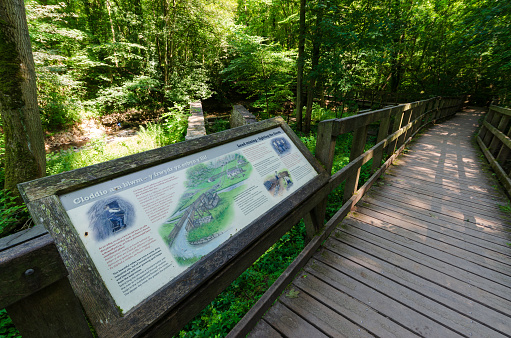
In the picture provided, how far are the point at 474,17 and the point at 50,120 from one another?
17042 millimetres

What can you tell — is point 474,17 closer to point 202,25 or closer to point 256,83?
point 256,83

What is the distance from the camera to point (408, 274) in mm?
2307

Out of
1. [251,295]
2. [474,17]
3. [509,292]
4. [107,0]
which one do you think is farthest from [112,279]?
[107,0]

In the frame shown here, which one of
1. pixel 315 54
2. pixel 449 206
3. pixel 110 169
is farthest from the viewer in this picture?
pixel 315 54

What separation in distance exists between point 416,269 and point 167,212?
8.73 feet

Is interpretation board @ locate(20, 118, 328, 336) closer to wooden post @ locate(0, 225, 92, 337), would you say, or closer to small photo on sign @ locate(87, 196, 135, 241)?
small photo on sign @ locate(87, 196, 135, 241)

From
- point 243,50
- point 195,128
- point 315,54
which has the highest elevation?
point 243,50

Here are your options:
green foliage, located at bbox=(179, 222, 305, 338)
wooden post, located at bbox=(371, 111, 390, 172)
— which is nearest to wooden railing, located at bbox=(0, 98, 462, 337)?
green foliage, located at bbox=(179, 222, 305, 338)

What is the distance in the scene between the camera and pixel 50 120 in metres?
10.0

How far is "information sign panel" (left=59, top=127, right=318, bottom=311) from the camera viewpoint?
1003 millimetres

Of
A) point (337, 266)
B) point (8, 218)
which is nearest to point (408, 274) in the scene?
point (337, 266)

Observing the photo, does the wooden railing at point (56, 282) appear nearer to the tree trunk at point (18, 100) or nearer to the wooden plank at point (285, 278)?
the wooden plank at point (285, 278)

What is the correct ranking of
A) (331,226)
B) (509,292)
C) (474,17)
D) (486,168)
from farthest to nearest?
(474,17) → (486,168) → (331,226) → (509,292)

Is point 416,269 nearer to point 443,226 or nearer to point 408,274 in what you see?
point 408,274
